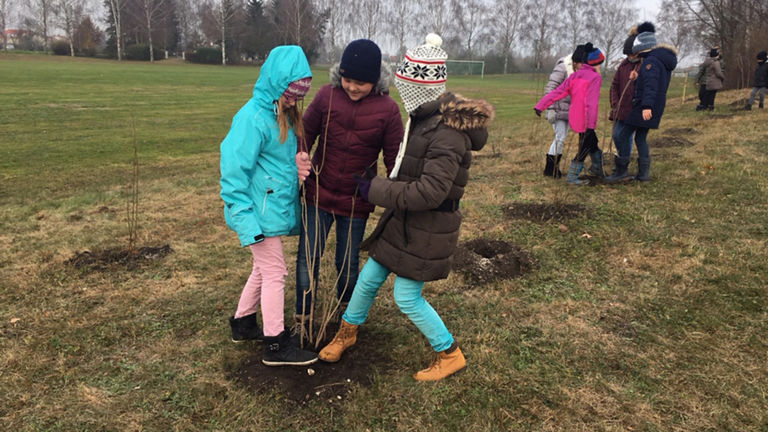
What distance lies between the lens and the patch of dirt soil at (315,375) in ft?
8.47

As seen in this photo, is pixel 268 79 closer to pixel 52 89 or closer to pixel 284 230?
pixel 284 230

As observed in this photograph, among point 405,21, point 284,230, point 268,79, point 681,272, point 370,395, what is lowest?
point 370,395

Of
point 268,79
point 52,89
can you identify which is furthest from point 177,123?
point 268,79

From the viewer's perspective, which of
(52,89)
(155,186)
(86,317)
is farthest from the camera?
(52,89)

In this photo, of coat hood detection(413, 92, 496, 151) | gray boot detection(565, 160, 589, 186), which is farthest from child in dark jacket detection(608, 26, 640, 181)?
coat hood detection(413, 92, 496, 151)

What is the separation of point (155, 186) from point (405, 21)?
7026cm

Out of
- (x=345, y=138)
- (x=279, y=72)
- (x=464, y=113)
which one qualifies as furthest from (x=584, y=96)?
(x=279, y=72)

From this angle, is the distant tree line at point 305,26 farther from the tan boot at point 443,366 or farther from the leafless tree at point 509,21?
the tan boot at point 443,366

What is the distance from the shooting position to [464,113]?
7.22 feet

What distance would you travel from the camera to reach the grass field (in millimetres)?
2457

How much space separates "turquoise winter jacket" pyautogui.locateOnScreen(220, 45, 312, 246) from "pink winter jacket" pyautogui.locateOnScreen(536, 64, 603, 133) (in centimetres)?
398

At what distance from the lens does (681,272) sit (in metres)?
3.83

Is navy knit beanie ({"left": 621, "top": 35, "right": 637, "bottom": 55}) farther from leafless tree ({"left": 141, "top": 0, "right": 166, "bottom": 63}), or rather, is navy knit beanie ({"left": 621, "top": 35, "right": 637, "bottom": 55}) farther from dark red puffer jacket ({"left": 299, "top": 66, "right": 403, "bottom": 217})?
leafless tree ({"left": 141, "top": 0, "right": 166, "bottom": 63})

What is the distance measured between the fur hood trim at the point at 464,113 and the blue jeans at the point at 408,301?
809 mm
